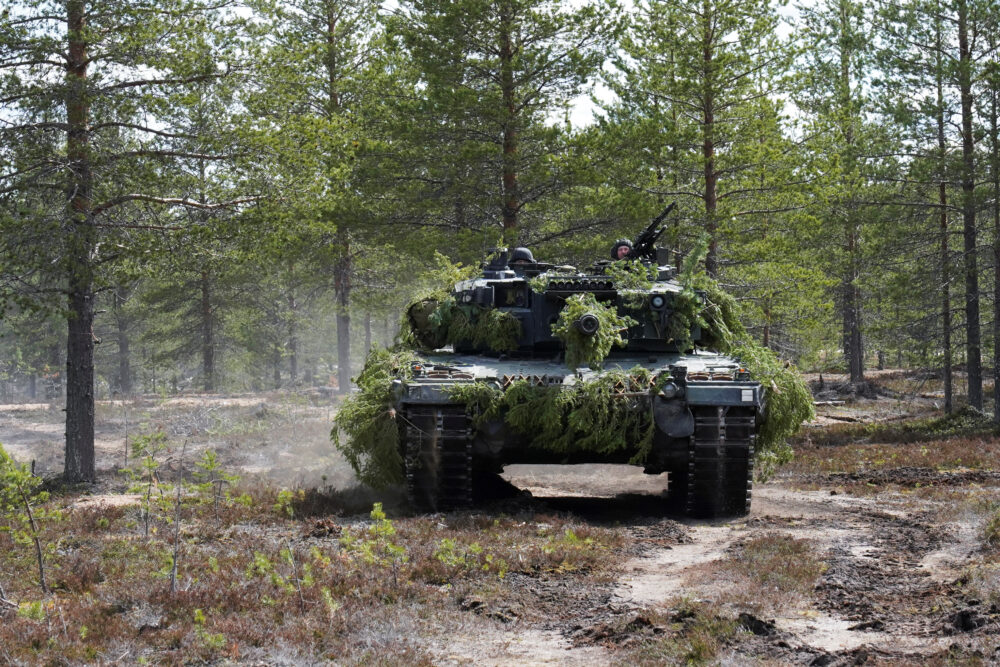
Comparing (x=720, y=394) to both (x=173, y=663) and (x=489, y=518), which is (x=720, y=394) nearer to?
(x=489, y=518)

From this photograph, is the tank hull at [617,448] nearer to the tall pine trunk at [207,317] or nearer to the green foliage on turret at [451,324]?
the green foliage on turret at [451,324]

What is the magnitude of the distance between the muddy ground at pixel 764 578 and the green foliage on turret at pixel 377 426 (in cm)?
51

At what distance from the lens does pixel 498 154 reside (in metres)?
21.5

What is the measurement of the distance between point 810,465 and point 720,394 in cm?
690

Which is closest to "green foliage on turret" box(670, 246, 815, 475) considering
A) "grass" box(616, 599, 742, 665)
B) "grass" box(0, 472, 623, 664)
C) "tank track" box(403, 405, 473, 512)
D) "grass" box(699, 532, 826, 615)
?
"grass" box(699, 532, 826, 615)

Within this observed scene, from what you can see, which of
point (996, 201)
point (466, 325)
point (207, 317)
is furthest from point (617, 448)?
point (207, 317)

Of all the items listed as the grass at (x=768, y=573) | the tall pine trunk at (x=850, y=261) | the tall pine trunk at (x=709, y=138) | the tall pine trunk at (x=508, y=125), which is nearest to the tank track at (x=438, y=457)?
the grass at (x=768, y=573)

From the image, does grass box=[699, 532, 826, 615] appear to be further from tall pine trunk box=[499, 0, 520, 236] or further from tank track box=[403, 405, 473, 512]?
tall pine trunk box=[499, 0, 520, 236]

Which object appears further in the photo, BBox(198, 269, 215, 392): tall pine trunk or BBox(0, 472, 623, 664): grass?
BBox(198, 269, 215, 392): tall pine trunk

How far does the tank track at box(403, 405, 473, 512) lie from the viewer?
10297mm

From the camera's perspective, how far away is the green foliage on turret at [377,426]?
10.9 metres

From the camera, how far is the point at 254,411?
94.0 ft

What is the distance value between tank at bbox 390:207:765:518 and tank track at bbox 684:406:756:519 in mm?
11

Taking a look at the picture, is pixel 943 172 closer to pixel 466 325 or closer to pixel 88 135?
pixel 466 325
